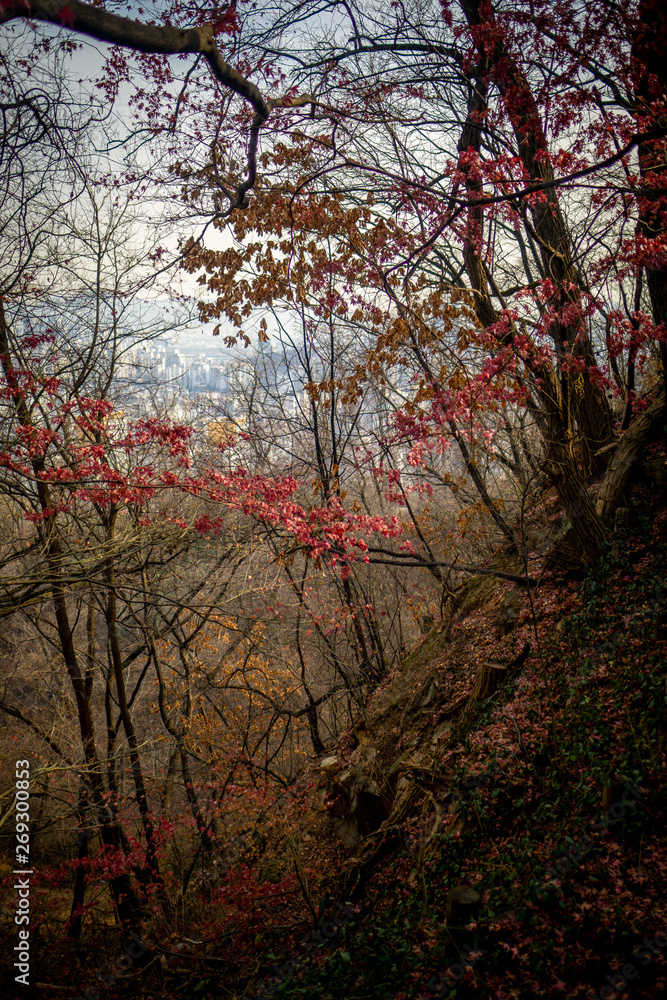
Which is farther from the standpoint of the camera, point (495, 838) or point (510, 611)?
point (510, 611)

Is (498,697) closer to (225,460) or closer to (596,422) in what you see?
(596,422)

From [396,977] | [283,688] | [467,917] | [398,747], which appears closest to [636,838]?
[467,917]

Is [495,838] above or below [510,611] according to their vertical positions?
below

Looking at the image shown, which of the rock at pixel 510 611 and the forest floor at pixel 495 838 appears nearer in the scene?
the forest floor at pixel 495 838

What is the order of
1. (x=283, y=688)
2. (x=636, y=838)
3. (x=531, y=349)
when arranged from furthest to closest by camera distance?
(x=283, y=688) < (x=531, y=349) < (x=636, y=838)

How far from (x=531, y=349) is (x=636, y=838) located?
4.27 m

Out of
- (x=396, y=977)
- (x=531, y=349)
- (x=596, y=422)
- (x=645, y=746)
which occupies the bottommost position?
(x=396, y=977)

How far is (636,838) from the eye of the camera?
11.2ft

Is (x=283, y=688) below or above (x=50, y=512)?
below

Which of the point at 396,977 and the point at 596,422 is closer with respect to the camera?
the point at 396,977

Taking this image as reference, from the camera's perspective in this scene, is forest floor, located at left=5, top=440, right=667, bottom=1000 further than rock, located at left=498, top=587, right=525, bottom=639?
No

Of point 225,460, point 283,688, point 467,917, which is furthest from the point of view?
point 225,460

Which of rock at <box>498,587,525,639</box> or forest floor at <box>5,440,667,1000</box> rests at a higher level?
rock at <box>498,587,525,639</box>

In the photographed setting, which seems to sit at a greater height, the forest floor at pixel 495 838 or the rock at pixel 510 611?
the rock at pixel 510 611
